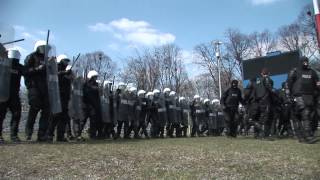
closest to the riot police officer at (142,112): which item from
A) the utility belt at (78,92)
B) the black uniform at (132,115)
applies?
the black uniform at (132,115)

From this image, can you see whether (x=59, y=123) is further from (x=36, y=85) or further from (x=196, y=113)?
(x=196, y=113)

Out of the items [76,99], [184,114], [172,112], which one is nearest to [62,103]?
[76,99]

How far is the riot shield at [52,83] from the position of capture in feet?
36.6

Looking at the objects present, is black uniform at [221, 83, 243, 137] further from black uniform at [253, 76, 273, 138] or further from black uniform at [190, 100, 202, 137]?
black uniform at [190, 100, 202, 137]

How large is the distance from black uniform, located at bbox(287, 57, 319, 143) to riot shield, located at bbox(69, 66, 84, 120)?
19.2ft

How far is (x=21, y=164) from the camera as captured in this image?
21.6 ft

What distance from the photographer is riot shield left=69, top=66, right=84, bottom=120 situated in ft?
45.6

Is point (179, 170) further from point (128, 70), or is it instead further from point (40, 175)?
point (128, 70)

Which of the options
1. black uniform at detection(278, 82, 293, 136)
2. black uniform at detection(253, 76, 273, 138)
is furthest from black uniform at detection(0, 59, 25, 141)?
black uniform at detection(278, 82, 293, 136)

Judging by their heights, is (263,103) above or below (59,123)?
above

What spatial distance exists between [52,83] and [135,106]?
21.5 feet

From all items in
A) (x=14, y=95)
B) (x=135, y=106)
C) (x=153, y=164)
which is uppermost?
(x=135, y=106)

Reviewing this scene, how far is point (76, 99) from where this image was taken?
1406 centimetres

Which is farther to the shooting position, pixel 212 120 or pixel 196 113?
pixel 212 120
